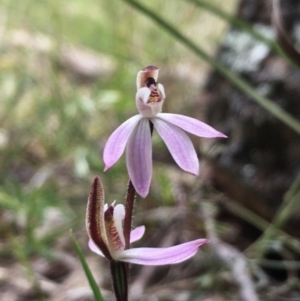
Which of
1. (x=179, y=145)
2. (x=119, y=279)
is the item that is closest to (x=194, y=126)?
(x=179, y=145)

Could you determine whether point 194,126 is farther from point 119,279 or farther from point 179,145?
point 119,279

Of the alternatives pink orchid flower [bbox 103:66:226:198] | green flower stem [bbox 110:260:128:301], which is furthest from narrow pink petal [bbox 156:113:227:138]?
green flower stem [bbox 110:260:128:301]

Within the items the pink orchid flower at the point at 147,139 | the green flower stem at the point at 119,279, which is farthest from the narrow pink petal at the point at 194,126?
the green flower stem at the point at 119,279

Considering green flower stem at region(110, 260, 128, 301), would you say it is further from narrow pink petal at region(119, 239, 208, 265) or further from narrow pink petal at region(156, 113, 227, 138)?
narrow pink petal at region(156, 113, 227, 138)

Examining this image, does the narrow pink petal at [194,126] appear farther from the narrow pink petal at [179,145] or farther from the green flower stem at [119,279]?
the green flower stem at [119,279]

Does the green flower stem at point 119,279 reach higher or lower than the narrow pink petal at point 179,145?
lower

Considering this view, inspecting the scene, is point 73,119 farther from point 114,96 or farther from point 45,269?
point 45,269

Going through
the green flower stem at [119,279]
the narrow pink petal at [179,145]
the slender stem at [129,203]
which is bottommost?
the green flower stem at [119,279]
